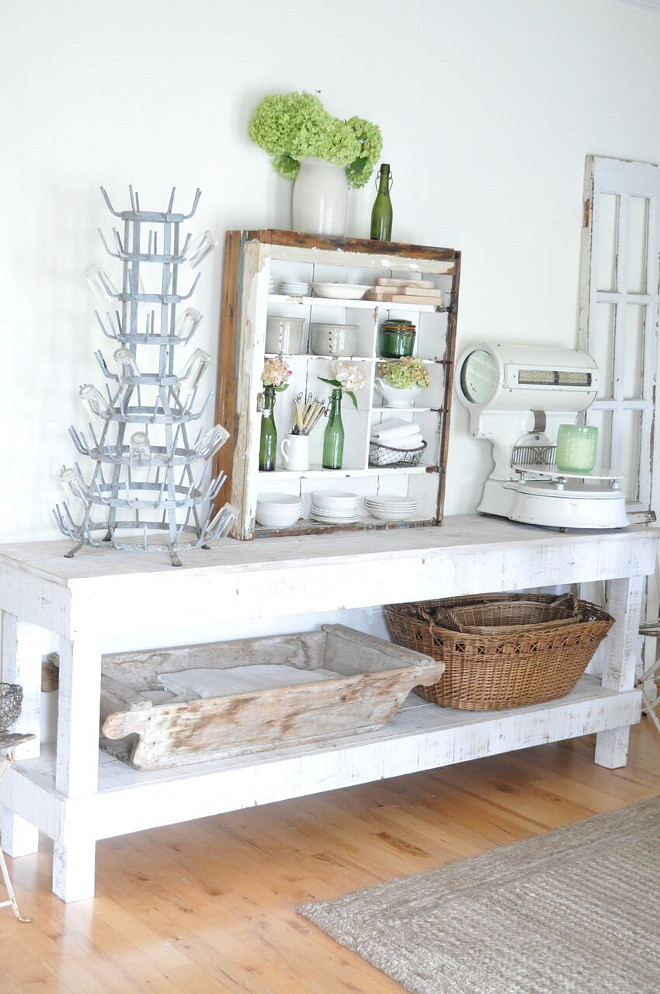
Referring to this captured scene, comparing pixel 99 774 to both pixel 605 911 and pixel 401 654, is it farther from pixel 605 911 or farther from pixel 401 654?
pixel 605 911

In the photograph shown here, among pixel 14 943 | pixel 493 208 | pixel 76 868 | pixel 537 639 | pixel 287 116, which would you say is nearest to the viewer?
pixel 14 943

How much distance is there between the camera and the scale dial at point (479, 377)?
167 inches

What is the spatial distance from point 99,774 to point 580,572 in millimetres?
1799

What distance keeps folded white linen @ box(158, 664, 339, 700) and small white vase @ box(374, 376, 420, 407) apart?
0.96 m

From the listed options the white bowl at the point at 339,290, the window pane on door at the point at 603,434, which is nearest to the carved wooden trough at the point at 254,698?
the white bowl at the point at 339,290

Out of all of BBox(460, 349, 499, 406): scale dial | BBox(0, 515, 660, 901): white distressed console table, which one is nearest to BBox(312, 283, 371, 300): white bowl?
BBox(460, 349, 499, 406): scale dial

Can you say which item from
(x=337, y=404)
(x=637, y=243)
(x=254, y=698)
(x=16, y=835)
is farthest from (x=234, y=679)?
(x=637, y=243)

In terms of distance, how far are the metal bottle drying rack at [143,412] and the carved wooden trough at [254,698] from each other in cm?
39

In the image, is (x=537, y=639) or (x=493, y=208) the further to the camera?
(x=493, y=208)

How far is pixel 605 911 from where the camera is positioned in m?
3.10

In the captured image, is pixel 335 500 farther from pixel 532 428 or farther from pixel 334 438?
pixel 532 428

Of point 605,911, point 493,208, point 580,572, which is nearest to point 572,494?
point 580,572

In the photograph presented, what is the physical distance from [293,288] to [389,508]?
2.63ft

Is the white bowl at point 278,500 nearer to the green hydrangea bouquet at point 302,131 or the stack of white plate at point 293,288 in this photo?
the stack of white plate at point 293,288
